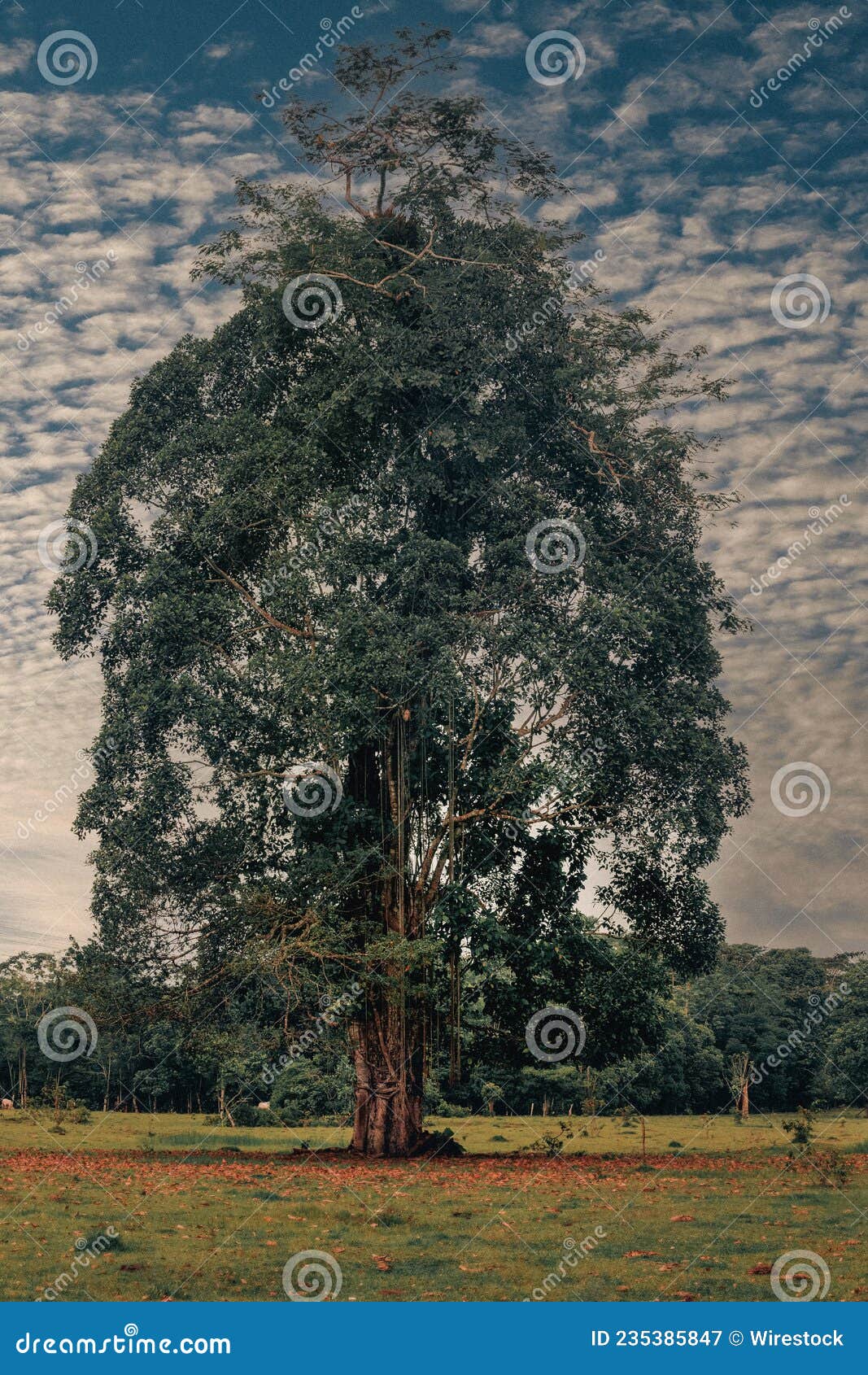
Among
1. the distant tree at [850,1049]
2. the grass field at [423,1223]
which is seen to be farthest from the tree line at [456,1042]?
the grass field at [423,1223]

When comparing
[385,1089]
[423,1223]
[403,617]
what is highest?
[403,617]

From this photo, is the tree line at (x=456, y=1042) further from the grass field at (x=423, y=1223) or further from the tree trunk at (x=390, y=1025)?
the grass field at (x=423, y=1223)

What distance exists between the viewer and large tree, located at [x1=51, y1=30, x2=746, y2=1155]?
19.5 metres

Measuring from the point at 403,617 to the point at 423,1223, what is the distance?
31.5 ft

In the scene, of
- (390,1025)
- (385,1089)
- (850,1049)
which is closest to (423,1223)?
(390,1025)

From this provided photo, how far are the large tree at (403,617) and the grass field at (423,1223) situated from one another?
3.16 metres

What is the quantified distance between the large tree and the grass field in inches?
125

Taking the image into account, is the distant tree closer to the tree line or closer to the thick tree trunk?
the tree line

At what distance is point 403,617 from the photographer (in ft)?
64.0

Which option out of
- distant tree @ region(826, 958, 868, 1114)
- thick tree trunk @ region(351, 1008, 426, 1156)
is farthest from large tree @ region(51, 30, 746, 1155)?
distant tree @ region(826, 958, 868, 1114)

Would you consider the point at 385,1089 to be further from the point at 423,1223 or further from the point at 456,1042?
the point at 423,1223

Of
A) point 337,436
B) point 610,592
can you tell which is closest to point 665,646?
point 610,592

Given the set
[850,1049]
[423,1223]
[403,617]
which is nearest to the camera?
[423,1223]

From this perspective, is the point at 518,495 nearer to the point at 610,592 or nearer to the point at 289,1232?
the point at 610,592
